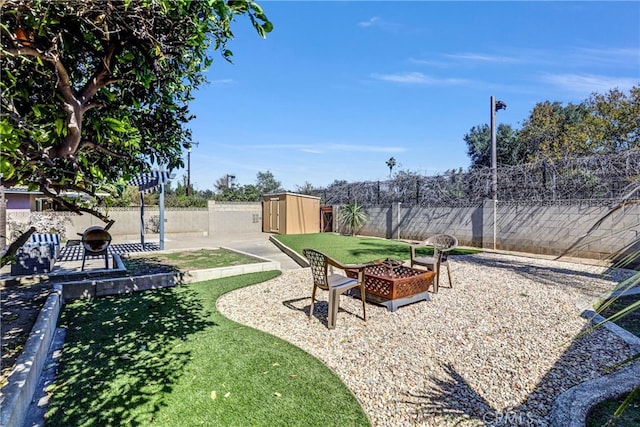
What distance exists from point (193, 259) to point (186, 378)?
7.02 metres

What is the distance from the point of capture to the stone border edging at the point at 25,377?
89.4 inches

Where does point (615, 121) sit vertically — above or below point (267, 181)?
above

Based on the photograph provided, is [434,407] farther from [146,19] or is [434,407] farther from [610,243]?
[610,243]

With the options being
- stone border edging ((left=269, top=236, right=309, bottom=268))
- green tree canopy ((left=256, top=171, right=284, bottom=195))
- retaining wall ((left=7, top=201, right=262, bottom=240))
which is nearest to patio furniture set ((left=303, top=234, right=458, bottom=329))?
stone border edging ((left=269, top=236, right=309, bottom=268))

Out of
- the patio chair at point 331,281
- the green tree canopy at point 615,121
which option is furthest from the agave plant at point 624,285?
the green tree canopy at point 615,121

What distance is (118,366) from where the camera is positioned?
11.3 ft

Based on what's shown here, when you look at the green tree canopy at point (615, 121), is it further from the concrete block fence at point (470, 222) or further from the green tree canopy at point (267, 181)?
the green tree canopy at point (267, 181)

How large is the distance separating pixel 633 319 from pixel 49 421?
7434mm

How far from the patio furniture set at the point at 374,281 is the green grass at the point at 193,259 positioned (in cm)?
441

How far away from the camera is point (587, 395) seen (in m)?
2.91

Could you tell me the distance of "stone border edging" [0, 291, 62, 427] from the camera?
227 centimetres

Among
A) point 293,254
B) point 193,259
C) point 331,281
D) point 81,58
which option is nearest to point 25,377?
point 81,58

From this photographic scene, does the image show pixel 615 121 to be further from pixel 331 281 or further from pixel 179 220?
pixel 179 220

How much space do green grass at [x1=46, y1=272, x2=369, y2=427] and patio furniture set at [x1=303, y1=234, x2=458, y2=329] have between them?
108cm
